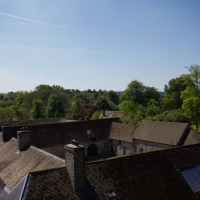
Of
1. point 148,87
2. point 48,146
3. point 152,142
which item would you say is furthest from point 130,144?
point 148,87

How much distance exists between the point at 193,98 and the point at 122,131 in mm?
18063

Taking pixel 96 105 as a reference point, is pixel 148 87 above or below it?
above

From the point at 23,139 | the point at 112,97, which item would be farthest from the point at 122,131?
the point at 112,97

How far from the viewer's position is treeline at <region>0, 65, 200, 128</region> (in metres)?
49.9

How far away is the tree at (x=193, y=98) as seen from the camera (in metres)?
49.8

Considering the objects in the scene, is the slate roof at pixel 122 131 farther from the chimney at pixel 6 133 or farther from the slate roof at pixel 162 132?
the chimney at pixel 6 133

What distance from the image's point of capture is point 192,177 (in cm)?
1742

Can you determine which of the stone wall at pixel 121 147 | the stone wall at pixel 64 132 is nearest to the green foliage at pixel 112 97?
the stone wall at pixel 64 132

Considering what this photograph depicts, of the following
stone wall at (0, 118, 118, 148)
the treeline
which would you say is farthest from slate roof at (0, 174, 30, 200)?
the treeline

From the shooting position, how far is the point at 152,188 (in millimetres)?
15602

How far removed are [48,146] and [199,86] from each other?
34054 mm

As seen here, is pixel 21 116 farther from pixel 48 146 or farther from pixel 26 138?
pixel 26 138

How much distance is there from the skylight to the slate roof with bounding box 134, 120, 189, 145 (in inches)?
570

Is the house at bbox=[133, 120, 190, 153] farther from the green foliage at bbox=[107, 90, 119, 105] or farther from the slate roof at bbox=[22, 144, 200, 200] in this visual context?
the green foliage at bbox=[107, 90, 119, 105]
